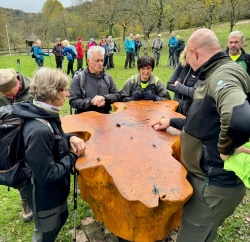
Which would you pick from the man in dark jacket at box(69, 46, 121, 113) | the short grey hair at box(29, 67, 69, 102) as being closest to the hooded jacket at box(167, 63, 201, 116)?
the man in dark jacket at box(69, 46, 121, 113)

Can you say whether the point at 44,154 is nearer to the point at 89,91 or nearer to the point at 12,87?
the point at 12,87

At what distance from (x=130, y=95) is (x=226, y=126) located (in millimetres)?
2971

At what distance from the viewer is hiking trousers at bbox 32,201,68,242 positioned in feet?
7.50

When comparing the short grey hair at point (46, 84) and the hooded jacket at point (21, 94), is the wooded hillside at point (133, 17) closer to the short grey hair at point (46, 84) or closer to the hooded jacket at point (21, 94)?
the hooded jacket at point (21, 94)

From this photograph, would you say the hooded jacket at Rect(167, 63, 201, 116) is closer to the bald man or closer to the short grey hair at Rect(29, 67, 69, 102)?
the bald man

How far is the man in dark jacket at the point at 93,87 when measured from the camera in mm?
3844

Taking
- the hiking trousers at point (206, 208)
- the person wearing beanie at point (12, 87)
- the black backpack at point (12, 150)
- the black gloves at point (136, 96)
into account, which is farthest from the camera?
the black gloves at point (136, 96)

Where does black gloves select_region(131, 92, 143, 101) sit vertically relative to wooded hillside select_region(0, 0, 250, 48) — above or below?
below

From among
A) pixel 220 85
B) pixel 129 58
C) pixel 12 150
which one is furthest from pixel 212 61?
pixel 129 58

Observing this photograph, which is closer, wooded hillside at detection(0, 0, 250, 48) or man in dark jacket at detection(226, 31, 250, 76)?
man in dark jacket at detection(226, 31, 250, 76)

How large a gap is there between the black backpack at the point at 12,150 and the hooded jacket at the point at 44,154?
0.06 meters

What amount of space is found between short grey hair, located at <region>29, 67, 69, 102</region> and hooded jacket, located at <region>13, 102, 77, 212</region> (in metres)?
0.10

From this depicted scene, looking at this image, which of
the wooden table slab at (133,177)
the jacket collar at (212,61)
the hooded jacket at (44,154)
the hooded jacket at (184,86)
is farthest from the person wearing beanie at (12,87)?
the hooded jacket at (184,86)

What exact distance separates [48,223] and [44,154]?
0.80 m
